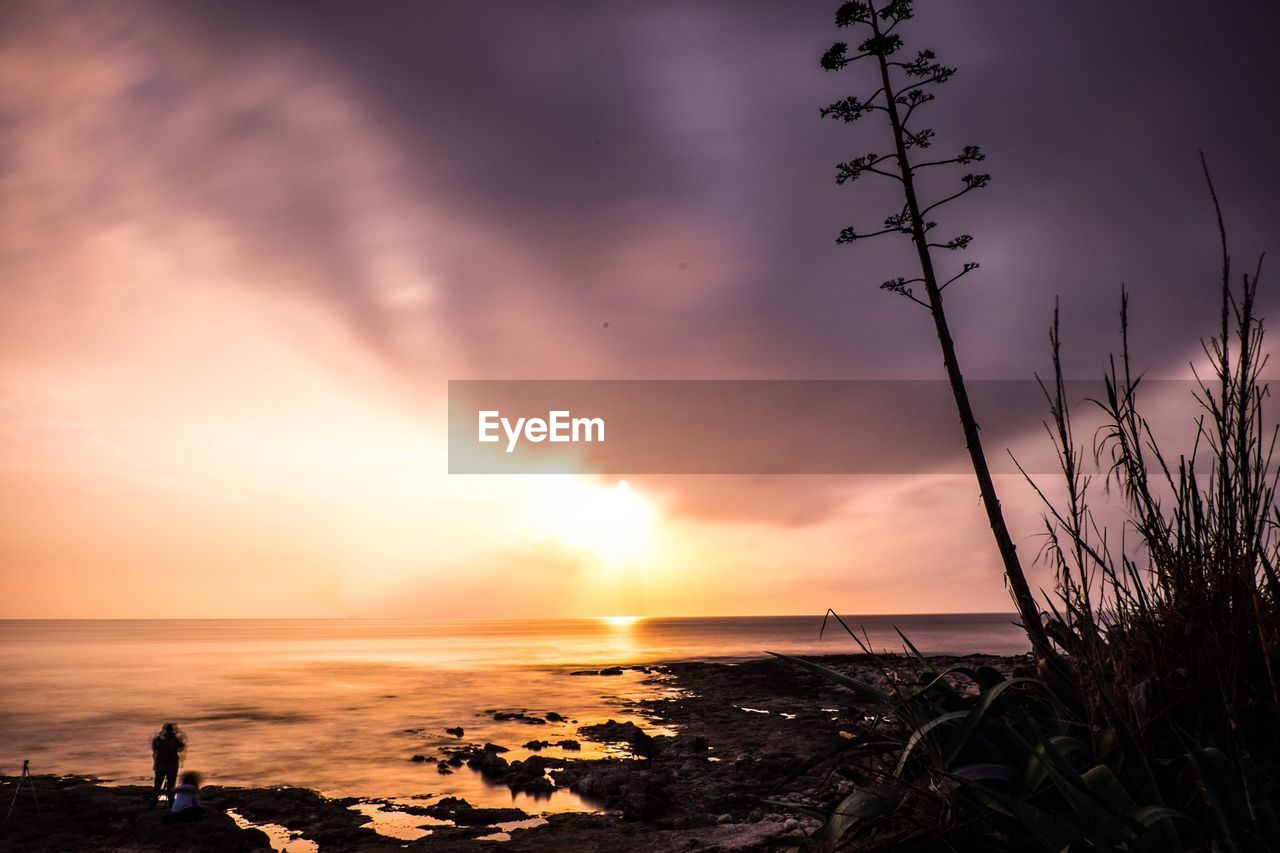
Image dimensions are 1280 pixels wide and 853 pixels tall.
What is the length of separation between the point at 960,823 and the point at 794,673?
129ft

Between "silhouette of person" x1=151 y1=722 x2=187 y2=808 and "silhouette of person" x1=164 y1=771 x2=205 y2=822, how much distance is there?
0.91 metres

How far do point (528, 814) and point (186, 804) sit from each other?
5.48m

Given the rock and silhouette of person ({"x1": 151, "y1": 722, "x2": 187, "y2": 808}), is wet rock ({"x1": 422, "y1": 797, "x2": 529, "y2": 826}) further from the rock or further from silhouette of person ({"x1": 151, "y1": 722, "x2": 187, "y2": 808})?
the rock

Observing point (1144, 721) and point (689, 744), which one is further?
point (689, 744)

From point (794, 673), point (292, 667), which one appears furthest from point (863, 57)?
point (292, 667)

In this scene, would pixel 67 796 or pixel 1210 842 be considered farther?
pixel 67 796

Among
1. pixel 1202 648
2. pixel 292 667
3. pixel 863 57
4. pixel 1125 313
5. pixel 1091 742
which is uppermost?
pixel 863 57

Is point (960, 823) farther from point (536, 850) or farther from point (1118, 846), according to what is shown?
point (536, 850)

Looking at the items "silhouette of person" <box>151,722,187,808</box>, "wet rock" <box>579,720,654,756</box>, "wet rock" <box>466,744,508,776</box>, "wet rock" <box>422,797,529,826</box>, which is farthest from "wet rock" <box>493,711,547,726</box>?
"silhouette of person" <box>151,722,187,808</box>

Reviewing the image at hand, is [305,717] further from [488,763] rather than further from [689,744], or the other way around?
[689,744]

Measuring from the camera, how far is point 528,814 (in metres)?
12.9

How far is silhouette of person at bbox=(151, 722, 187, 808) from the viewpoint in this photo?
1334cm

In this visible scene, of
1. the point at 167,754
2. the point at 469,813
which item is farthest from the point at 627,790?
the point at 167,754

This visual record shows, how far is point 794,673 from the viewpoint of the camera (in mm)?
39500
